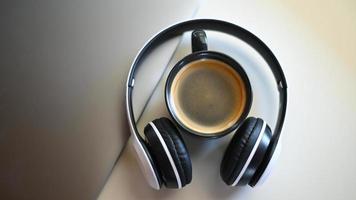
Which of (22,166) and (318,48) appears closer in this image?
(22,166)

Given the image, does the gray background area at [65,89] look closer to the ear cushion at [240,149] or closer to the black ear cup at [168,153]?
the black ear cup at [168,153]

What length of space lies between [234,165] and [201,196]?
0.37 ft

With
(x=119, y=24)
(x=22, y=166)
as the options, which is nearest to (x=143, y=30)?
(x=119, y=24)

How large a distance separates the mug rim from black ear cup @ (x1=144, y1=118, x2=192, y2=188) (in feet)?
0.11

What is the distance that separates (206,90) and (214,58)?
0.20 ft

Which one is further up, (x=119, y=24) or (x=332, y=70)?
(x=332, y=70)

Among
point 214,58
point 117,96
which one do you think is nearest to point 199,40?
point 214,58

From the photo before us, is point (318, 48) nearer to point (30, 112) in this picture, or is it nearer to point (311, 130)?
point (311, 130)

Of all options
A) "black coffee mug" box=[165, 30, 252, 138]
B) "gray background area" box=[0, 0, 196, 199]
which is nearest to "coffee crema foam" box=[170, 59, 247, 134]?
"black coffee mug" box=[165, 30, 252, 138]

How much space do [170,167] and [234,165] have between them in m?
0.11

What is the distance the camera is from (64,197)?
60cm

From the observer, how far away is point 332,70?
0.70m

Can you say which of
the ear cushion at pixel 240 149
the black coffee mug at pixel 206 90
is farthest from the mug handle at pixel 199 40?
the ear cushion at pixel 240 149

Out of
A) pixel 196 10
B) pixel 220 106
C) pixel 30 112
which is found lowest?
pixel 30 112
